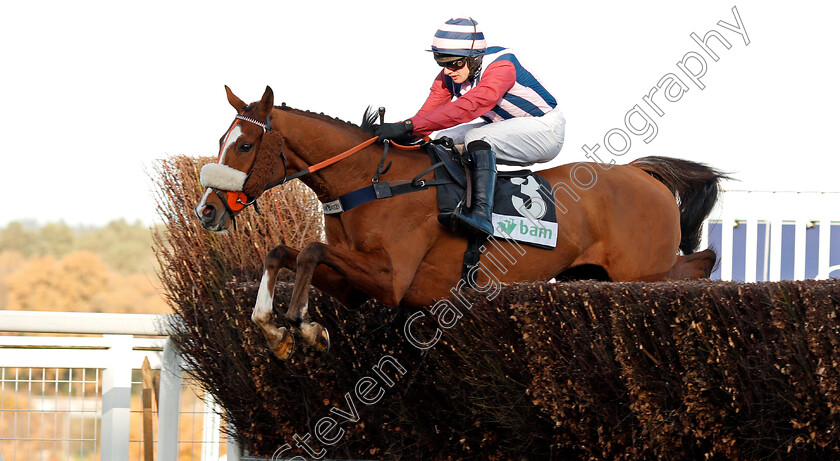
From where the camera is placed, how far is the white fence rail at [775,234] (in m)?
7.32

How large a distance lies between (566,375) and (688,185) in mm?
2542

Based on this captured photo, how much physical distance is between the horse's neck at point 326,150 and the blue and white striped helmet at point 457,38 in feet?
2.31

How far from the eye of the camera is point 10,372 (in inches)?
214

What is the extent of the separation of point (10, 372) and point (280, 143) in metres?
2.74

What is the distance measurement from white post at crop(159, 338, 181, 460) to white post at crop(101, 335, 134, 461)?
19 cm

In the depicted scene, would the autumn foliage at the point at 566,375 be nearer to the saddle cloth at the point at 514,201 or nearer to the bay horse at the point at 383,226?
the bay horse at the point at 383,226

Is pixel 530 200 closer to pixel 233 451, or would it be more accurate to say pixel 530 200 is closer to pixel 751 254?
pixel 233 451

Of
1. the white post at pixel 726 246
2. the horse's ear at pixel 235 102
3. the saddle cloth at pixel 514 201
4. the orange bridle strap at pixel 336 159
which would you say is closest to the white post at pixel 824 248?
the white post at pixel 726 246

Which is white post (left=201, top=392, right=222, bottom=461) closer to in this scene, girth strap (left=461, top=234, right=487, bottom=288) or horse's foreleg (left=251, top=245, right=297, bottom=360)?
horse's foreleg (left=251, top=245, right=297, bottom=360)

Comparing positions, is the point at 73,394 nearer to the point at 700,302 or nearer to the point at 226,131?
the point at 226,131

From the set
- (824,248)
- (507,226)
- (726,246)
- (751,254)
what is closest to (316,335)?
(507,226)

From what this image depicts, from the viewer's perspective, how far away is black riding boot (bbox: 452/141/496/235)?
4281mm

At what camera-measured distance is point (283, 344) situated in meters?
3.84

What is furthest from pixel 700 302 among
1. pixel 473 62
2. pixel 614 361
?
pixel 473 62
